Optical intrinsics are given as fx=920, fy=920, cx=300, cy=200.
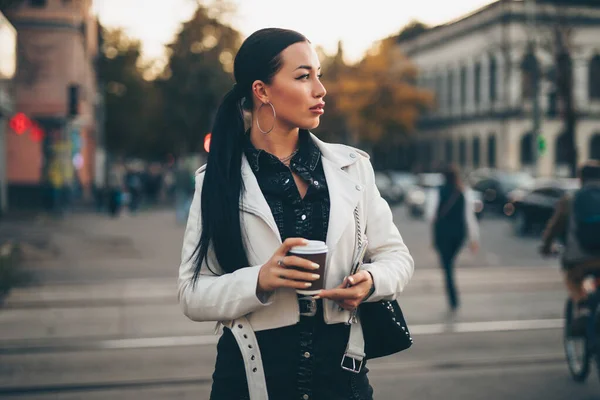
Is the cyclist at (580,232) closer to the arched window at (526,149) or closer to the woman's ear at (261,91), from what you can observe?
the woman's ear at (261,91)

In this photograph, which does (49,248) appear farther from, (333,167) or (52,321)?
(333,167)

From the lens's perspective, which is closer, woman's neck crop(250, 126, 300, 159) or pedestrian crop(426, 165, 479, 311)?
woman's neck crop(250, 126, 300, 159)

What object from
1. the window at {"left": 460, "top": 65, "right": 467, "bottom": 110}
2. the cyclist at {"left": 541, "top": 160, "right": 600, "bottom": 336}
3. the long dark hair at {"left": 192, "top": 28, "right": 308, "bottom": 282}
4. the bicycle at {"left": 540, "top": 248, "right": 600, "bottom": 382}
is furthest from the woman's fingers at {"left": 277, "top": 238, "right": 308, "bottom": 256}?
the window at {"left": 460, "top": 65, "right": 467, "bottom": 110}

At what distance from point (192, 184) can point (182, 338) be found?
58.5 feet

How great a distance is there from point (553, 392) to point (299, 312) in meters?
4.67

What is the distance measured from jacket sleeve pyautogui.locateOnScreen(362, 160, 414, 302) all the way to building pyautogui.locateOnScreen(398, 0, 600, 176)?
4791 cm

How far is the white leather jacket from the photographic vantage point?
269 centimetres

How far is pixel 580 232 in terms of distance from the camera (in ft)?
22.3

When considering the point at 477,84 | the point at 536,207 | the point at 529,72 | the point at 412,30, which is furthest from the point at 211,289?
the point at 412,30

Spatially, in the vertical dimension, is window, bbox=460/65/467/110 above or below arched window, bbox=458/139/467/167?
above

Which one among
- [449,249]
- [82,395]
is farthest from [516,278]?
[82,395]

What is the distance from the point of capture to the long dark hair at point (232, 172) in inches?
107

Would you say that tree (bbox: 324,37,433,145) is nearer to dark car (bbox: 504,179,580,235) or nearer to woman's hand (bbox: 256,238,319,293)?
dark car (bbox: 504,179,580,235)

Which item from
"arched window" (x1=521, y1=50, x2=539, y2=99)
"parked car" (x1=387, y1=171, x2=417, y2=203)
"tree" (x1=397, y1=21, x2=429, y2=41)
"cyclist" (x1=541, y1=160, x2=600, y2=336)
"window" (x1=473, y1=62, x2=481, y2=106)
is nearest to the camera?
"cyclist" (x1=541, y1=160, x2=600, y2=336)
